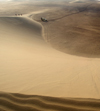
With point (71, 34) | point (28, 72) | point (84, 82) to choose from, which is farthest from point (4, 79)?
point (71, 34)

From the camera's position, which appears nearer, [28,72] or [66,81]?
[66,81]

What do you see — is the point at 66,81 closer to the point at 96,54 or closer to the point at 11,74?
the point at 11,74

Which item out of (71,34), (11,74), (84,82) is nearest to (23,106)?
(11,74)

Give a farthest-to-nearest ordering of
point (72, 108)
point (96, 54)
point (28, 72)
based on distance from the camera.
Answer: point (96, 54)
point (28, 72)
point (72, 108)

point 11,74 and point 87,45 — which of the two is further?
point 87,45

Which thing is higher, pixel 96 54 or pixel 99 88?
pixel 99 88

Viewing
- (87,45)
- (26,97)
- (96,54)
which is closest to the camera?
(26,97)

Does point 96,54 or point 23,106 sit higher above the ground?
point 23,106
